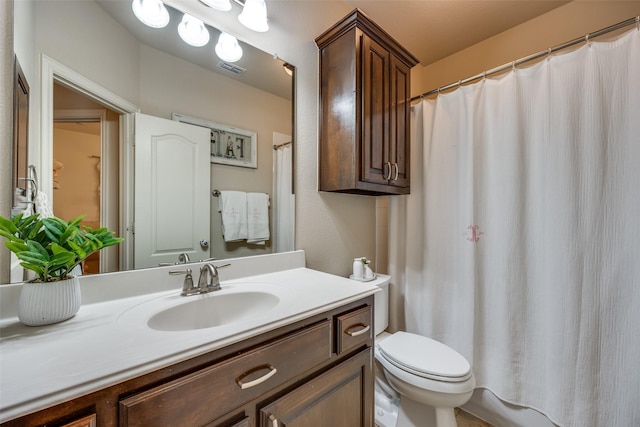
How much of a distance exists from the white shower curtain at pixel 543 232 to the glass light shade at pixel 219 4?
1.27m

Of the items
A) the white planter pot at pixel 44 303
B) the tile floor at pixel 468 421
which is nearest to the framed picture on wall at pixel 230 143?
the white planter pot at pixel 44 303

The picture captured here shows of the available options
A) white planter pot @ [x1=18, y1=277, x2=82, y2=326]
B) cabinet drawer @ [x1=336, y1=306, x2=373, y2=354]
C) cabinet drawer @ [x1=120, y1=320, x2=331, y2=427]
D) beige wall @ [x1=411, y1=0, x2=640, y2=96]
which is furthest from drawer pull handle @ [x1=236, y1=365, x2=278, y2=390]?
beige wall @ [x1=411, y1=0, x2=640, y2=96]

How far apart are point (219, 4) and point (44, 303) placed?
1.24m

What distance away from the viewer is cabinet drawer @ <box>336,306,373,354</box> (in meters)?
0.84

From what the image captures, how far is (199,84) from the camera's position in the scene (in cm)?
107

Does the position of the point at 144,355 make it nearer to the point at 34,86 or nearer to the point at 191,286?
the point at 191,286

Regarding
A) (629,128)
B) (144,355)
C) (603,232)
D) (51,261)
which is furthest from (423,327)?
(51,261)

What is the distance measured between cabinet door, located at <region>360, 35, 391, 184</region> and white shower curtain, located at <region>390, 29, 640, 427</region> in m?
0.44

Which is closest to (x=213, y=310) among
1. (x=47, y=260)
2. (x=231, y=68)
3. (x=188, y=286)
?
(x=188, y=286)

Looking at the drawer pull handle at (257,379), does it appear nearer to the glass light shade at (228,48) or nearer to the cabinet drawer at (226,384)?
the cabinet drawer at (226,384)

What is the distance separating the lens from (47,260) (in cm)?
60

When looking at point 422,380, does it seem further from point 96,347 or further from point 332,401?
point 96,347

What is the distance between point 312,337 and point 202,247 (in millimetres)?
612

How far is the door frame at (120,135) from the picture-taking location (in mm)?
756
